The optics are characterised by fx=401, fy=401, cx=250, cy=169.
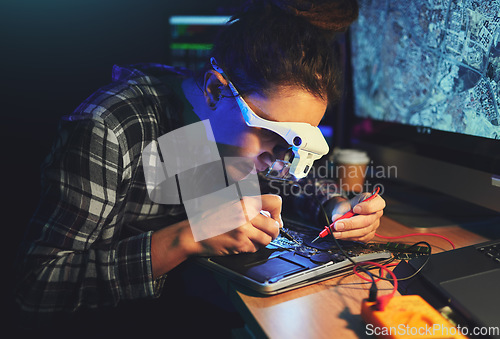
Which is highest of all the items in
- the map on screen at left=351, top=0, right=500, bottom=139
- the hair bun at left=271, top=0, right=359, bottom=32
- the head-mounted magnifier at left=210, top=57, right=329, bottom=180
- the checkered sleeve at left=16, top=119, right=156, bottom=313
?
the hair bun at left=271, top=0, right=359, bottom=32

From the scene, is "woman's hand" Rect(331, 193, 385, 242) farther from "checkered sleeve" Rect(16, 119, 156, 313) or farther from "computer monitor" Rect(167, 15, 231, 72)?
"computer monitor" Rect(167, 15, 231, 72)

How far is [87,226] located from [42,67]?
25.8 inches

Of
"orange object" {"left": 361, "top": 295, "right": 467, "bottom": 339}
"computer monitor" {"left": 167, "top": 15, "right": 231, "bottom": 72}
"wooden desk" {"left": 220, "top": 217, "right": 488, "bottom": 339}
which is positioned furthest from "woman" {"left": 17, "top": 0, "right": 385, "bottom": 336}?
"computer monitor" {"left": 167, "top": 15, "right": 231, "bottom": 72}

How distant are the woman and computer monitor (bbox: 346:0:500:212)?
228 millimetres

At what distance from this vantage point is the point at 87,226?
0.79m

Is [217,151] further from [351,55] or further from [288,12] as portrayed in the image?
[351,55]

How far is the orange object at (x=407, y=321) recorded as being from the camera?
496mm

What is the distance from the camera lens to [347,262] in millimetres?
715

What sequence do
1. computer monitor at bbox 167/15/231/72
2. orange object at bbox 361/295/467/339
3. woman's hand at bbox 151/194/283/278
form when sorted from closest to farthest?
1. orange object at bbox 361/295/467/339
2. woman's hand at bbox 151/194/283/278
3. computer monitor at bbox 167/15/231/72

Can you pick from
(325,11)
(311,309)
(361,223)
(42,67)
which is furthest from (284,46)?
(42,67)

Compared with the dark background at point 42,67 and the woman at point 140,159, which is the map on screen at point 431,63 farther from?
the dark background at point 42,67

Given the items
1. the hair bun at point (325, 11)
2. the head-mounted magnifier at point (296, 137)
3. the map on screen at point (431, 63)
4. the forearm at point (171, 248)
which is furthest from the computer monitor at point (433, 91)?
the forearm at point (171, 248)

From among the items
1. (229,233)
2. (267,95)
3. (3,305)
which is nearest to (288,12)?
(267,95)

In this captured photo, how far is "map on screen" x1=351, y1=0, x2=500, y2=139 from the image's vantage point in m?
0.85
